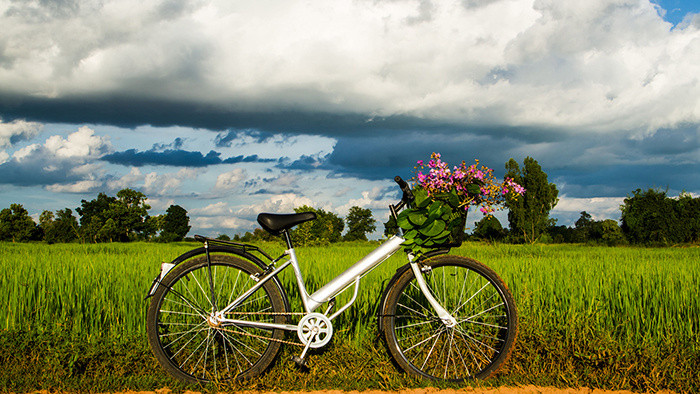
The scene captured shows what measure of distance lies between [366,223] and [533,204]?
1988 centimetres

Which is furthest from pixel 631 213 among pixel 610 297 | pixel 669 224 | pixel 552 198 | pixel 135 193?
pixel 135 193

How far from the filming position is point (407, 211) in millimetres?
3863

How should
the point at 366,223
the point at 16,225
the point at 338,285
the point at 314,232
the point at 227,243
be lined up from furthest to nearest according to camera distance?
the point at 16,225, the point at 366,223, the point at 314,232, the point at 227,243, the point at 338,285

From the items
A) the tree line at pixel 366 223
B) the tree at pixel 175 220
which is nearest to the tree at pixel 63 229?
the tree line at pixel 366 223

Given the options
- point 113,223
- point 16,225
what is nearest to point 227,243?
point 113,223

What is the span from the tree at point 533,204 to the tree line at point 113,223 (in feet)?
120

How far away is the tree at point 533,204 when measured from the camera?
1937 inches

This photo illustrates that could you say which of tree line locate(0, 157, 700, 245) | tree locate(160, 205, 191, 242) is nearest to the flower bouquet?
tree line locate(0, 157, 700, 245)

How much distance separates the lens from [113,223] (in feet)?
129

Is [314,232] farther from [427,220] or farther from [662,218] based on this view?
[662,218]

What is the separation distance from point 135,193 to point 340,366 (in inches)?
1654

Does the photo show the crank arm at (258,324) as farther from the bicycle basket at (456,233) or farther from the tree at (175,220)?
the tree at (175,220)

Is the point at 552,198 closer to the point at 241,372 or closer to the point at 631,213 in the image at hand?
the point at 631,213

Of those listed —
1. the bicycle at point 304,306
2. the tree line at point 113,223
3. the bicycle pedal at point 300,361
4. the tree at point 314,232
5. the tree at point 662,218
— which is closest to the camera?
the bicycle pedal at point 300,361
